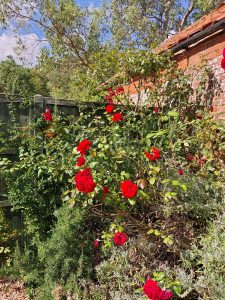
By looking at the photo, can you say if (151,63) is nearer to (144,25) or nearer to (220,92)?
(220,92)

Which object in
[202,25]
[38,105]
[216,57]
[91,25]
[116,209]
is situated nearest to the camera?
[116,209]

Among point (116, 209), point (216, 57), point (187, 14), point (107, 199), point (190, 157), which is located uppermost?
point (187, 14)

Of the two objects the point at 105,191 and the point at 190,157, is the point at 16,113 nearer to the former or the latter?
the point at 105,191

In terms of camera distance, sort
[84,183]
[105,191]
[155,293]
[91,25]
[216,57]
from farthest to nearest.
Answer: [91,25] < [216,57] < [105,191] < [84,183] < [155,293]

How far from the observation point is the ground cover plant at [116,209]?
2.61 meters

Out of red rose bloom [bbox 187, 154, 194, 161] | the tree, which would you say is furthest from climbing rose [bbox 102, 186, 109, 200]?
the tree

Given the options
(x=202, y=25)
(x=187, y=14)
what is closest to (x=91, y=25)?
(x=187, y=14)

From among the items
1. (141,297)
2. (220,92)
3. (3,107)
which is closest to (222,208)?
(141,297)

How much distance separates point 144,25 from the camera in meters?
16.8

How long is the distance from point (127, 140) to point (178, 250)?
5.19 ft

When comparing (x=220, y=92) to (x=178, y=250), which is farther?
(x=220, y=92)

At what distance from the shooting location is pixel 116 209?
10.4 ft

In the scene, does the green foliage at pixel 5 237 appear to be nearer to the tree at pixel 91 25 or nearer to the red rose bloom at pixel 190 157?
the red rose bloom at pixel 190 157

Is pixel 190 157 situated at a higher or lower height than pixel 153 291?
higher
